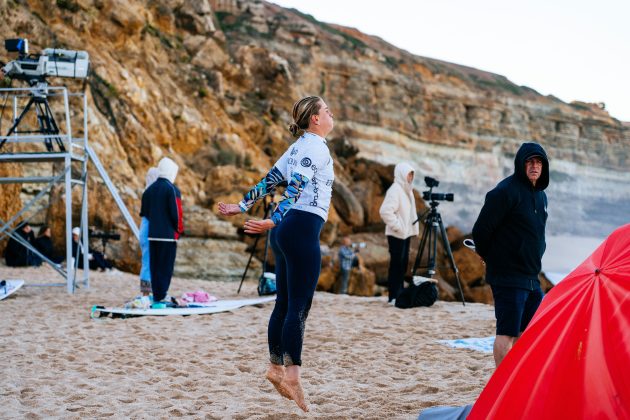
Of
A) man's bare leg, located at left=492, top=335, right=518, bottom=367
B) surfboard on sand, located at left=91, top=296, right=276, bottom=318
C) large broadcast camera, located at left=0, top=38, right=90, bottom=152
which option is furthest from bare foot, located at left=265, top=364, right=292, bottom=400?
large broadcast camera, located at left=0, top=38, right=90, bottom=152

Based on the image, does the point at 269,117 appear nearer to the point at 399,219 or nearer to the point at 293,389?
the point at 399,219

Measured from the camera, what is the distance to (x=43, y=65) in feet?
35.1

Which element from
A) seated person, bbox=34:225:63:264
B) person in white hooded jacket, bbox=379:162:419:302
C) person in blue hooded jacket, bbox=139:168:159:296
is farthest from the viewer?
seated person, bbox=34:225:63:264

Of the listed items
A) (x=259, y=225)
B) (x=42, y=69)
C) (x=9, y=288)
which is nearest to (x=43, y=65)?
(x=42, y=69)

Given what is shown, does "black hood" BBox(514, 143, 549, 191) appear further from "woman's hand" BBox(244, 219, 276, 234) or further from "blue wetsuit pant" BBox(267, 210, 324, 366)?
"woman's hand" BBox(244, 219, 276, 234)

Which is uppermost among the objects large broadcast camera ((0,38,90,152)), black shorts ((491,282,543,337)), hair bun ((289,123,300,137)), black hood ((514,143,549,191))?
large broadcast camera ((0,38,90,152))

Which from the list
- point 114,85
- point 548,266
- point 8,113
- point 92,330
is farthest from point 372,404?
point 548,266

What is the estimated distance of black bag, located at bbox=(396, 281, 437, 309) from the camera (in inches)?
379

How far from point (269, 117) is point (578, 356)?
2983 centimetres

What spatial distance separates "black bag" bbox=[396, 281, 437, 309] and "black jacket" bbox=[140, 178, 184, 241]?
10.5 ft

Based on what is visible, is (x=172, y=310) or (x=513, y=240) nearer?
(x=513, y=240)

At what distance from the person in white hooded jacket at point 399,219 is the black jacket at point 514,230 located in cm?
500

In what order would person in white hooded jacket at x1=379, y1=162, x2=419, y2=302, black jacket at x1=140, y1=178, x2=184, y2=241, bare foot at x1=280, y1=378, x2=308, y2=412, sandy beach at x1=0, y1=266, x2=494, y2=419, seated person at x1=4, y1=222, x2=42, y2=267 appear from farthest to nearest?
seated person at x1=4, y1=222, x2=42, y2=267
person in white hooded jacket at x1=379, y1=162, x2=419, y2=302
black jacket at x1=140, y1=178, x2=184, y2=241
sandy beach at x1=0, y1=266, x2=494, y2=419
bare foot at x1=280, y1=378, x2=308, y2=412

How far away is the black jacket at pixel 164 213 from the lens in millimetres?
8477
